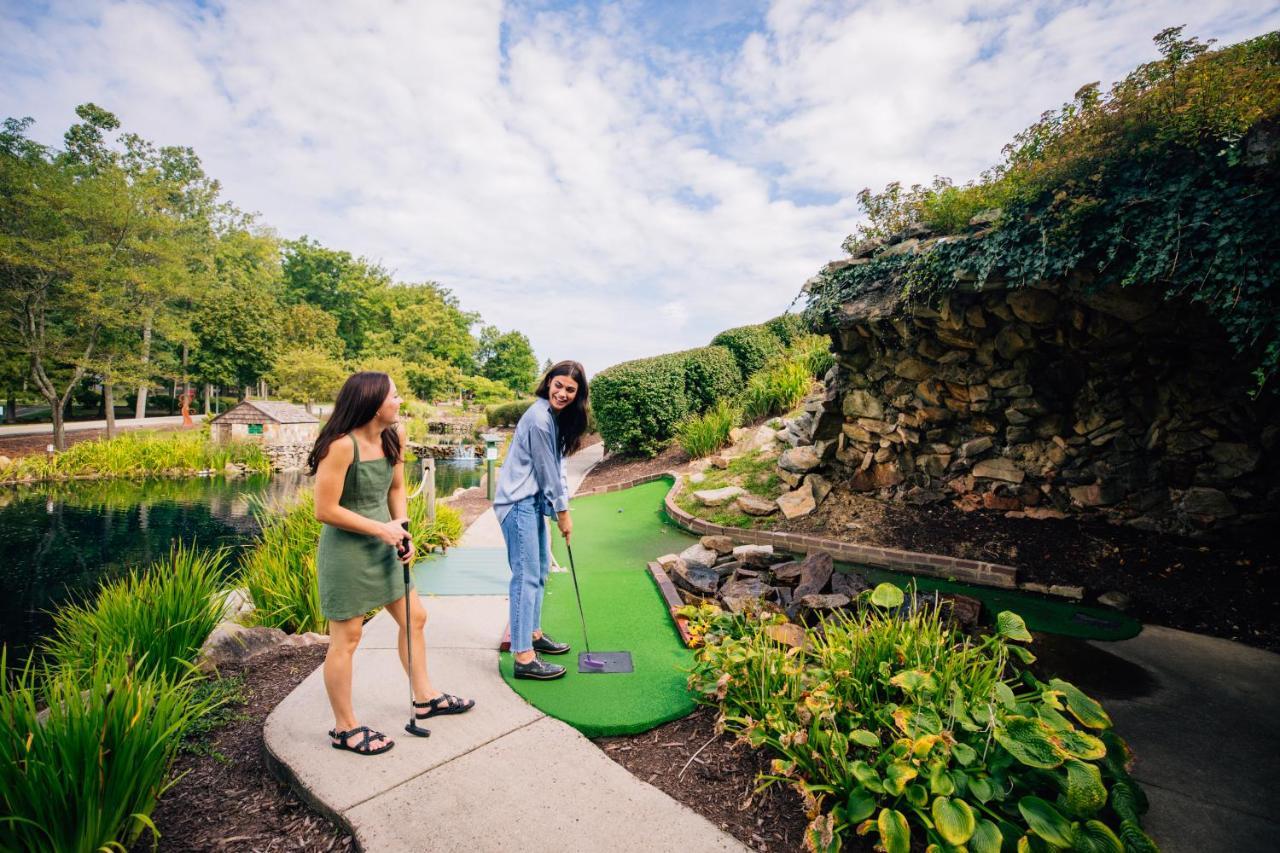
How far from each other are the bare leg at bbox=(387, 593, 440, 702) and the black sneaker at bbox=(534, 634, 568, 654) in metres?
0.76

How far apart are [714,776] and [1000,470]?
18.1 ft

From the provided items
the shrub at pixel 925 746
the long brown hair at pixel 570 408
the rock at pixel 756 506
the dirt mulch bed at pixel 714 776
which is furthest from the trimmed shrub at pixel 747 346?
the dirt mulch bed at pixel 714 776

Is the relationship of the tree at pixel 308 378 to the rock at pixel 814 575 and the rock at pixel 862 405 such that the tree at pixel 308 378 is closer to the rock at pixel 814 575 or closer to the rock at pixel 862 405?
the rock at pixel 862 405

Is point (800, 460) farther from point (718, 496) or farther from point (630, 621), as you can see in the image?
point (630, 621)

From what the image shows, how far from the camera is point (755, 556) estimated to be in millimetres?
5129

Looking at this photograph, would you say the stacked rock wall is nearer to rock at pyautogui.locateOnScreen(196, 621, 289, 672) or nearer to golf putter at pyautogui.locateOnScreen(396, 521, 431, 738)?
golf putter at pyautogui.locateOnScreen(396, 521, 431, 738)

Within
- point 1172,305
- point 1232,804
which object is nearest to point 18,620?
point 1232,804

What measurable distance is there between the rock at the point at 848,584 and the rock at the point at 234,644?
3.95 metres

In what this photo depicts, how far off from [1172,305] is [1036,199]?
1.39 metres

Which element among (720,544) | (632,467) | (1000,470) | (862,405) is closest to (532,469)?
(720,544)

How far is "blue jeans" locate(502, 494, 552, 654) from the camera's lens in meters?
2.94

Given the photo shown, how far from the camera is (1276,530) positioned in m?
4.88

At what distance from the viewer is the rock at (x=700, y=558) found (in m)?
4.98

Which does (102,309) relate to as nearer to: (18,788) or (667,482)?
(667,482)
